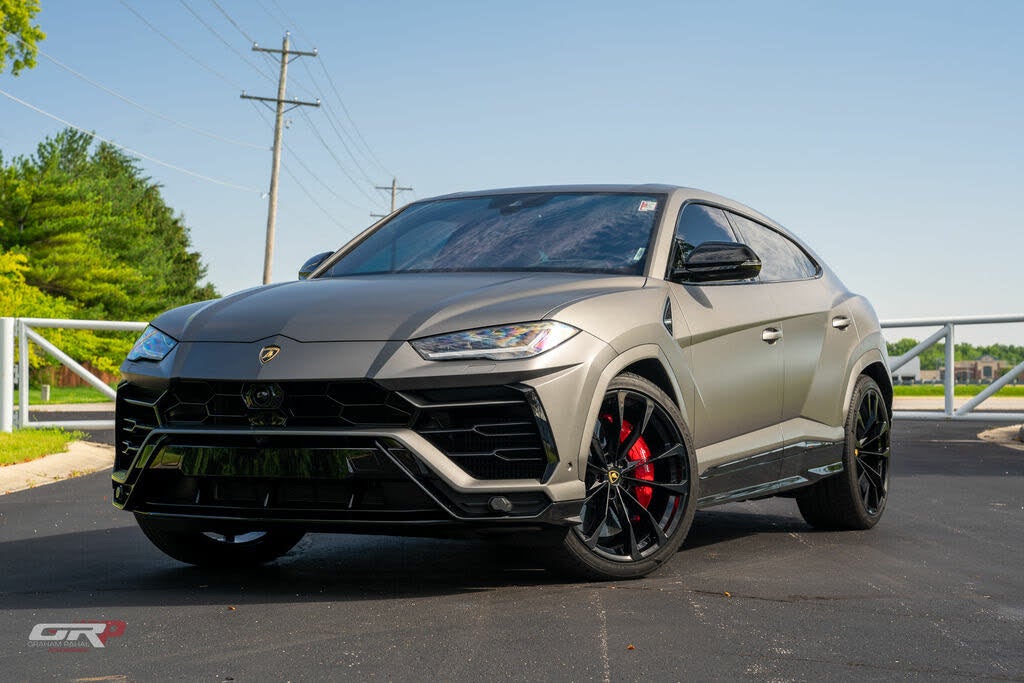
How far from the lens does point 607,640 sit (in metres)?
4.26

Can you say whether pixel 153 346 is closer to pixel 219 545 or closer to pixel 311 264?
pixel 219 545

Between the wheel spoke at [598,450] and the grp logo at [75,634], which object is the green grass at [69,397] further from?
the wheel spoke at [598,450]

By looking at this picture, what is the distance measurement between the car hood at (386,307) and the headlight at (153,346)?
34 millimetres

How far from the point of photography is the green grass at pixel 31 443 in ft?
37.5

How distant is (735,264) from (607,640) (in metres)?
2.12

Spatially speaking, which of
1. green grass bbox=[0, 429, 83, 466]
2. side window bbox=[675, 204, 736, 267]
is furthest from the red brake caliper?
green grass bbox=[0, 429, 83, 466]

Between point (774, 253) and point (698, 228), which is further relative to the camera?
point (774, 253)

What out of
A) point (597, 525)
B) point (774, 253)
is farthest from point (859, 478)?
point (597, 525)

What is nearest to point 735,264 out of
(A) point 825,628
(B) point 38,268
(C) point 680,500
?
(C) point 680,500

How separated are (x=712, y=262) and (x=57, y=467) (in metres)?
7.60

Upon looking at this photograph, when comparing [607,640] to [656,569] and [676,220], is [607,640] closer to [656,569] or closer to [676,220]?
[656,569]

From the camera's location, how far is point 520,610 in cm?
475

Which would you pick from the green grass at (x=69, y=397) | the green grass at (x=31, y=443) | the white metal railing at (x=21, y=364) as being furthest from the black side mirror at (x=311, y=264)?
the green grass at (x=69, y=397)

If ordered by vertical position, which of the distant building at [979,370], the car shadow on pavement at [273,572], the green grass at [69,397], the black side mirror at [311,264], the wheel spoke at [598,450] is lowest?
the green grass at [69,397]
